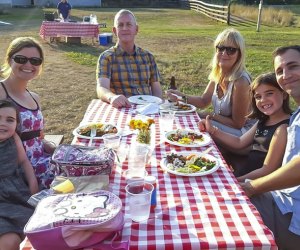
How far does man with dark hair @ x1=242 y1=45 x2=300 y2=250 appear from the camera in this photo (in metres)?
2.14

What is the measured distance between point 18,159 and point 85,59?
8.75m

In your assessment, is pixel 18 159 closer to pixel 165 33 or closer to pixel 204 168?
pixel 204 168

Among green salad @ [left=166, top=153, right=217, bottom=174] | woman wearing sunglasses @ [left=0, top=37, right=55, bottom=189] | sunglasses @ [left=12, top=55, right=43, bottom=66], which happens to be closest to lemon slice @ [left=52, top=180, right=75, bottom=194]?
green salad @ [left=166, top=153, right=217, bottom=174]

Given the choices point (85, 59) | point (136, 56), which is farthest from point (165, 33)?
point (136, 56)

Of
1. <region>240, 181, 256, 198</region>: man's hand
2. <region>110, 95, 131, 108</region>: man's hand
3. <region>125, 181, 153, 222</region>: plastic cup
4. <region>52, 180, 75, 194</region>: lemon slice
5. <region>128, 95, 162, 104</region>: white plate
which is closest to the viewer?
<region>125, 181, 153, 222</region>: plastic cup

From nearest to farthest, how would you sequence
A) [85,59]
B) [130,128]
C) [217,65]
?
1. [130,128]
2. [217,65]
3. [85,59]

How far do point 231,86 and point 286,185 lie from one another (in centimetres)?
141

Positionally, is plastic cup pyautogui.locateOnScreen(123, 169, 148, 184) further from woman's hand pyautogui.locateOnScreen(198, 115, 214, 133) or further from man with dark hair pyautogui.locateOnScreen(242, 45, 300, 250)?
woman's hand pyautogui.locateOnScreen(198, 115, 214, 133)

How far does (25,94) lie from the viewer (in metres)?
2.84

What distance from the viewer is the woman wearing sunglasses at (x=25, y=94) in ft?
8.84

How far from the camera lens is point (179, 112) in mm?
3270

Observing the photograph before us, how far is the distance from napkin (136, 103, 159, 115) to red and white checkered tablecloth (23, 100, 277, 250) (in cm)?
103

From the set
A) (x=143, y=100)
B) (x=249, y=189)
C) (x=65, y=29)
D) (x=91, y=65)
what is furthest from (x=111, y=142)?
(x=65, y=29)

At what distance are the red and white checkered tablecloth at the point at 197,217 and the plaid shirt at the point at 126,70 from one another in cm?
201
